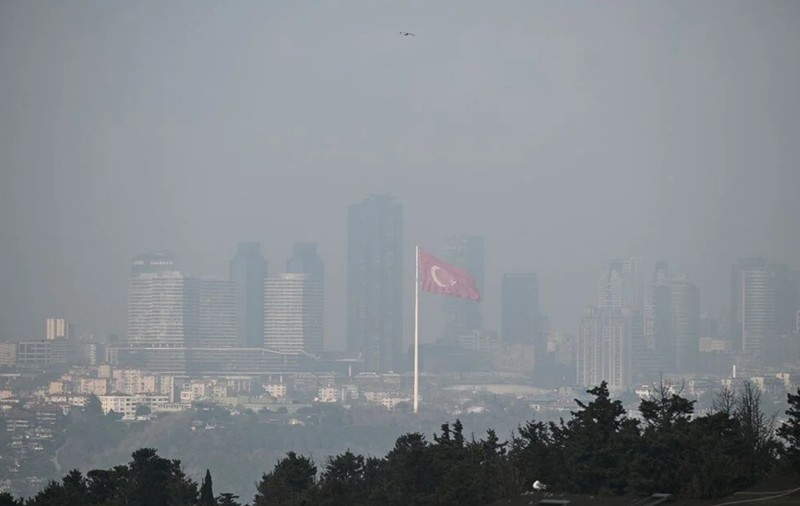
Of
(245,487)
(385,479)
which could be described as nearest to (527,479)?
(385,479)

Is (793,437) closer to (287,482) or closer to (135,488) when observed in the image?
(287,482)

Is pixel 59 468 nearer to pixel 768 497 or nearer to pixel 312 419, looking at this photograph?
pixel 312 419

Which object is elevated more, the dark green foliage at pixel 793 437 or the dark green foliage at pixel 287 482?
the dark green foliage at pixel 793 437

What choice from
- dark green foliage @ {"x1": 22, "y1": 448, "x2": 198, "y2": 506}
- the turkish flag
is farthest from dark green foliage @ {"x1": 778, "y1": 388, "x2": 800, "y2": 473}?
the turkish flag

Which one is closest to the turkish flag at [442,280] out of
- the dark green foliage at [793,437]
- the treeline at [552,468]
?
the treeline at [552,468]

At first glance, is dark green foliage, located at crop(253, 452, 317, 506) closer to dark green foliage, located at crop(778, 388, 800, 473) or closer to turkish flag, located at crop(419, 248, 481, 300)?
dark green foliage, located at crop(778, 388, 800, 473)

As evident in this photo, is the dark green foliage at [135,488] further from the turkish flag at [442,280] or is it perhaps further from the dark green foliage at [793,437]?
the turkish flag at [442,280]
